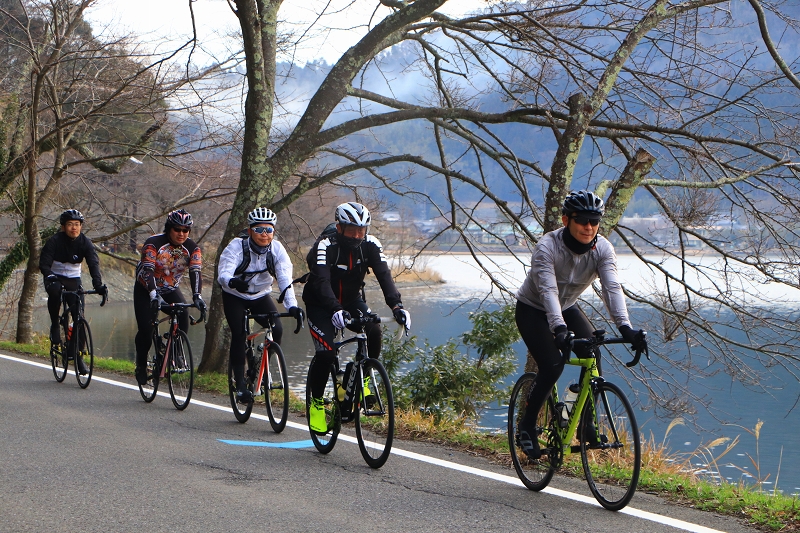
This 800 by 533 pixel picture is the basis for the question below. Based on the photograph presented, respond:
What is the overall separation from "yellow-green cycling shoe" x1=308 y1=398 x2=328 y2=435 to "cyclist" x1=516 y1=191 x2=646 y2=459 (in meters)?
1.80

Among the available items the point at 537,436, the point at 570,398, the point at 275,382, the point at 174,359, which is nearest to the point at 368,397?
the point at 537,436

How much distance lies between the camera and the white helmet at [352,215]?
647 centimetres

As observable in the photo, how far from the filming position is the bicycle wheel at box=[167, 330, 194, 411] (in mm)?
9055

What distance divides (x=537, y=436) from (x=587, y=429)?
0.47 metres

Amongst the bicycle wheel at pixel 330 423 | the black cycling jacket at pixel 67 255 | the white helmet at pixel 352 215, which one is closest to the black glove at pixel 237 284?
the bicycle wheel at pixel 330 423

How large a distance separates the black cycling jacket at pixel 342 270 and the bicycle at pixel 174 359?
107 inches

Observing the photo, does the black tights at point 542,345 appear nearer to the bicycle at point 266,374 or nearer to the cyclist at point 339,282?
the cyclist at point 339,282

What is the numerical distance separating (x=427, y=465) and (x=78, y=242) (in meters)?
6.53

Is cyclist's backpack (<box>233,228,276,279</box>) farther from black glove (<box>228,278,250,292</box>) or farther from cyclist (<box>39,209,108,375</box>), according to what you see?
cyclist (<box>39,209,108,375</box>)

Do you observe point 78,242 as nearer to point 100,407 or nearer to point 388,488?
point 100,407

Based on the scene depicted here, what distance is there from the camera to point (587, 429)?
214 inches

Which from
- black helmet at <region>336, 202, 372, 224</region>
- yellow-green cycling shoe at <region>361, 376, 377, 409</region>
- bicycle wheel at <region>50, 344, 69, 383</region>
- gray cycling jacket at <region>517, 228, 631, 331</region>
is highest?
black helmet at <region>336, 202, 372, 224</region>

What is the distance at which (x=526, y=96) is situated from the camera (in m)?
12.9

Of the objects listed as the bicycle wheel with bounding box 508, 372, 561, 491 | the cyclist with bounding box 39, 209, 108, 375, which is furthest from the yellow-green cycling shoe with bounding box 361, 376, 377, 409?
the cyclist with bounding box 39, 209, 108, 375
